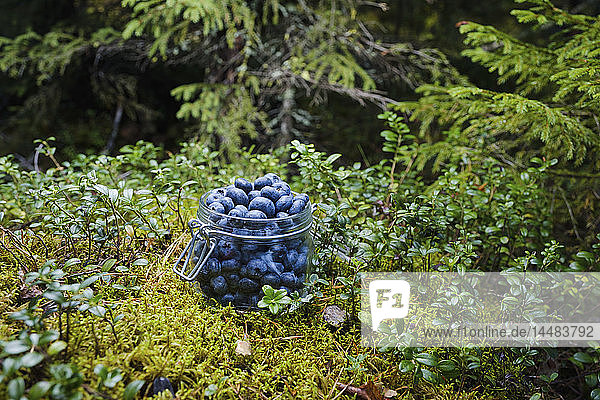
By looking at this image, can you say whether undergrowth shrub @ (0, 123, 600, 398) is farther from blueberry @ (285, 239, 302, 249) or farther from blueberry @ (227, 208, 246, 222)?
blueberry @ (227, 208, 246, 222)

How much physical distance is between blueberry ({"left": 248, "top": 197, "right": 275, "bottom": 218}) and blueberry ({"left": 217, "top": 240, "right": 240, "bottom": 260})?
0.13 m

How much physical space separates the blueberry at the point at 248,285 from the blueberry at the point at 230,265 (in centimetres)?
5

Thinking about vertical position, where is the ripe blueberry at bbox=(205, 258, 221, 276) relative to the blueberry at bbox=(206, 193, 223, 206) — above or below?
below

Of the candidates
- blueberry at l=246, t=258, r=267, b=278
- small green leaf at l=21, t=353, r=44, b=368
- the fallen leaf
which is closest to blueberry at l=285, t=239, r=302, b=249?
blueberry at l=246, t=258, r=267, b=278

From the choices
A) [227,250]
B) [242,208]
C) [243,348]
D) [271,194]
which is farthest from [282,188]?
[243,348]

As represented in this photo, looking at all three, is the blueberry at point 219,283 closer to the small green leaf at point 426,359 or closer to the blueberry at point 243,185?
the blueberry at point 243,185

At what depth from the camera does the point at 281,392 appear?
1.24m

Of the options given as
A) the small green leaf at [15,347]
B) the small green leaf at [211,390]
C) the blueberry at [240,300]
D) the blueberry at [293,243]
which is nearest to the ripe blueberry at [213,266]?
the blueberry at [240,300]

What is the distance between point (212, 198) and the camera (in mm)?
1453

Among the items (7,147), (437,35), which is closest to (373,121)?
(437,35)

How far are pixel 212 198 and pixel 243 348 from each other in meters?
0.48

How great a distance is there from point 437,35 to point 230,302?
3.39 m

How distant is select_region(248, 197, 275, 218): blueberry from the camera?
1.40 meters

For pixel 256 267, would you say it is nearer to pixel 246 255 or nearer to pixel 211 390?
pixel 246 255
